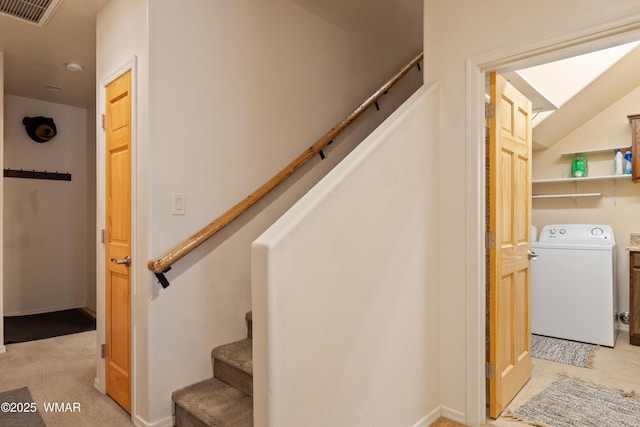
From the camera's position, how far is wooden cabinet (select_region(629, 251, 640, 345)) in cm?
335

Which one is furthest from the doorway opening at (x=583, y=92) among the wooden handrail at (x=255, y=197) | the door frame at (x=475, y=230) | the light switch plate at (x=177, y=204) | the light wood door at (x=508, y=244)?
the light switch plate at (x=177, y=204)

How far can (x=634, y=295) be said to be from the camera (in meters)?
3.38

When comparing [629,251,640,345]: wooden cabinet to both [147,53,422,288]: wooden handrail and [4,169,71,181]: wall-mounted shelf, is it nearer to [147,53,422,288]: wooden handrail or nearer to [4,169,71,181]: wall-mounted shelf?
[147,53,422,288]: wooden handrail

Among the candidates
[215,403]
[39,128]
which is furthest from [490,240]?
[39,128]

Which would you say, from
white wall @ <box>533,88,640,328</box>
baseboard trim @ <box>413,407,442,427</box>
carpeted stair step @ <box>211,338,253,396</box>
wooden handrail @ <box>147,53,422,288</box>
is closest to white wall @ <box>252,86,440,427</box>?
baseboard trim @ <box>413,407,442,427</box>

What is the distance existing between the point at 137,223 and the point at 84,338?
237 cm

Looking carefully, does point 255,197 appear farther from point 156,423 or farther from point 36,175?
point 36,175

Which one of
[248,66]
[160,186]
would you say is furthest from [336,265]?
[248,66]

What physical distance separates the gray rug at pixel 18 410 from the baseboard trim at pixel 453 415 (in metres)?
2.24

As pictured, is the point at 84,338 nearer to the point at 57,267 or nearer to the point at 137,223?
the point at 57,267

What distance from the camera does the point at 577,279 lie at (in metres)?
3.58

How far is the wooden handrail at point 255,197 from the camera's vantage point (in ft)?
6.81

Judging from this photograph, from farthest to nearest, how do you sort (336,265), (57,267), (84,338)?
(57,267) → (84,338) → (336,265)

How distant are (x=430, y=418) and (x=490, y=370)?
1.40ft
